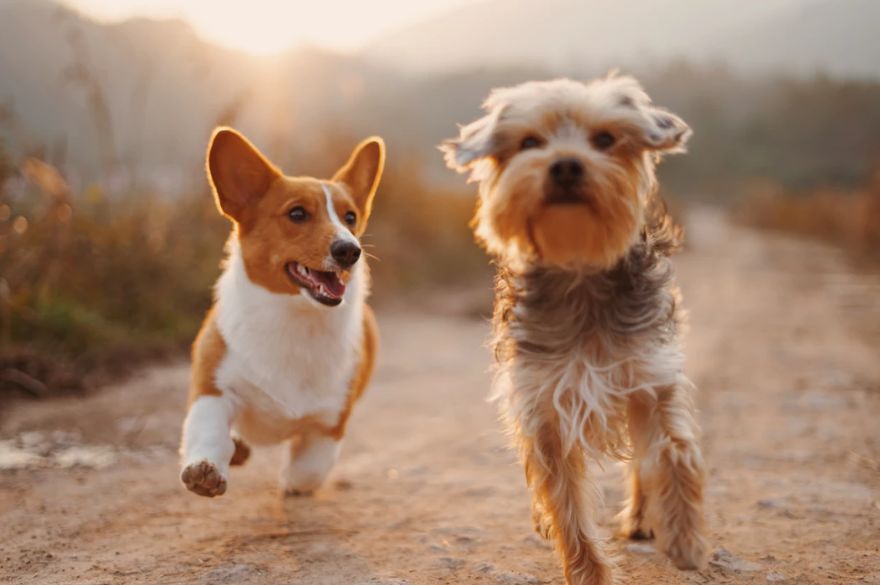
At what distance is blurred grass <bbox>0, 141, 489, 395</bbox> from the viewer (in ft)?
23.6

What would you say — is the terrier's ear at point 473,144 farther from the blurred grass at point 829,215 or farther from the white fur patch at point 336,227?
the blurred grass at point 829,215

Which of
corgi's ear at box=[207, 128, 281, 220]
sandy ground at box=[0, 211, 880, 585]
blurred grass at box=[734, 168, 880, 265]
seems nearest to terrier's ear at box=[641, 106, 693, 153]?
sandy ground at box=[0, 211, 880, 585]

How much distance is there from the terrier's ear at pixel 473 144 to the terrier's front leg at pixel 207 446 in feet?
5.50

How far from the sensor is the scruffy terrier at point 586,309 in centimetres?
337

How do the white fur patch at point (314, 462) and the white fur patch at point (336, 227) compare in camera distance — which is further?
the white fur patch at point (314, 462)

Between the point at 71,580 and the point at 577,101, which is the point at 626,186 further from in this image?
the point at 71,580

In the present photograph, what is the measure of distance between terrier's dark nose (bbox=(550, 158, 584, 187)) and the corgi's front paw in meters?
2.00

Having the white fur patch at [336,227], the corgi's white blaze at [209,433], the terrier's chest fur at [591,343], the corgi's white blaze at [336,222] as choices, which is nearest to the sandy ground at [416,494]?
the corgi's white blaze at [209,433]

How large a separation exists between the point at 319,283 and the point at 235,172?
81cm

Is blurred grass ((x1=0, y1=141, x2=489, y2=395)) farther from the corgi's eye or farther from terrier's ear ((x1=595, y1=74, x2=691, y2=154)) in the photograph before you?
terrier's ear ((x1=595, y1=74, x2=691, y2=154))

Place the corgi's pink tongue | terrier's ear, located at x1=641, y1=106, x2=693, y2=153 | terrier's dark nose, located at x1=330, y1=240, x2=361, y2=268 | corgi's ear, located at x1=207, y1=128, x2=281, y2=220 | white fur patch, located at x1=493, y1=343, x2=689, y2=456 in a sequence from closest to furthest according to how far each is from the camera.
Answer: terrier's ear, located at x1=641, y1=106, x2=693, y2=153 → white fur patch, located at x1=493, y1=343, x2=689, y2=456 → terrier's dark nose, located at x1=330, y1=240, x2=361, y2=268 → the corgi's pink tongue → corgi's ear, located at x1=207, y1=128, x2=281, y2=220

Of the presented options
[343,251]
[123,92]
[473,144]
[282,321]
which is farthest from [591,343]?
[123,92]

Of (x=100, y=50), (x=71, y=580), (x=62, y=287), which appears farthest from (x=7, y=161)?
(x=100, y=50)

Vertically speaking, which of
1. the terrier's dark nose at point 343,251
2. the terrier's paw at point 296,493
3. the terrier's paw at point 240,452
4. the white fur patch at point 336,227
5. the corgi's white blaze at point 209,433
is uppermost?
the white fur patch at point 336,227
